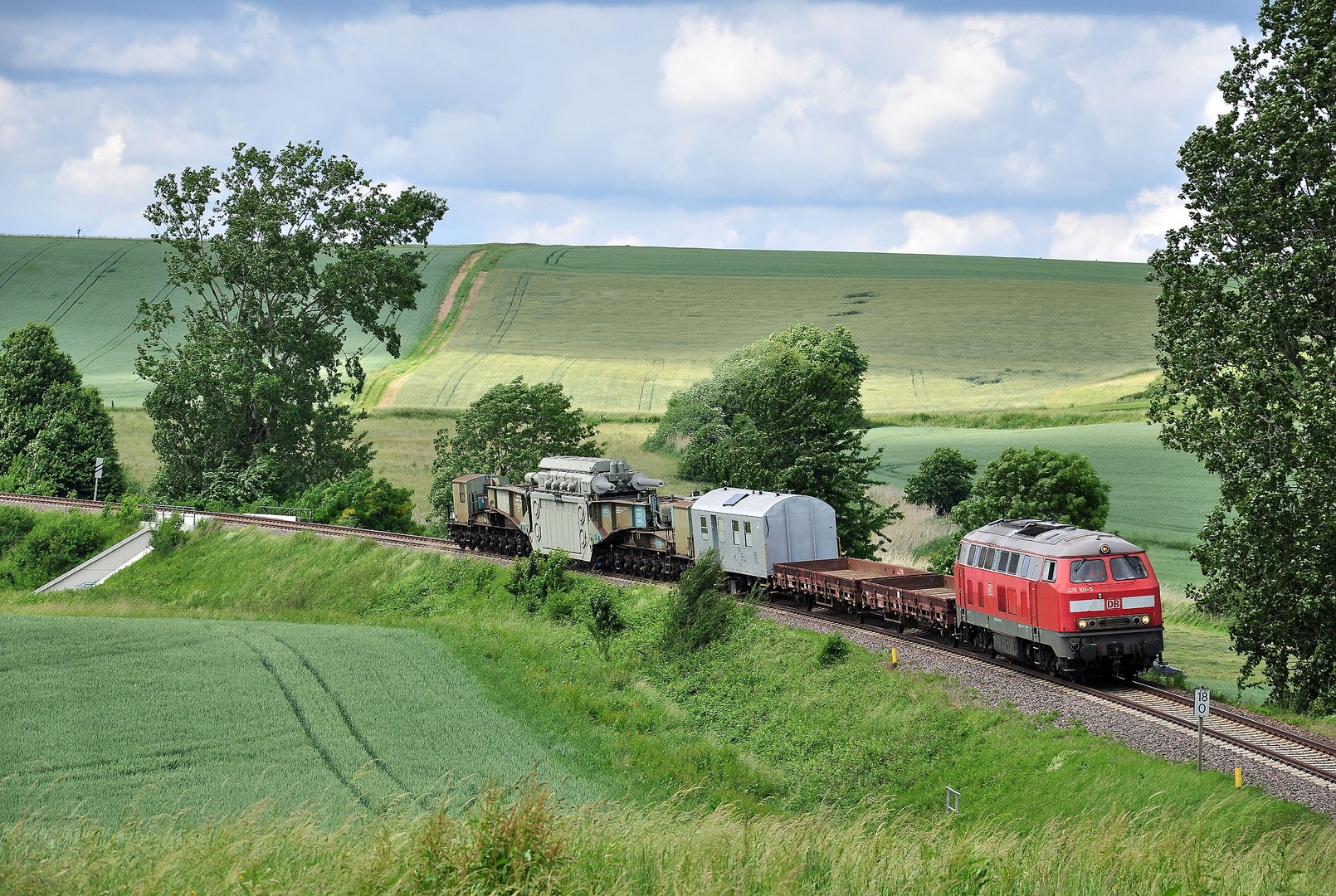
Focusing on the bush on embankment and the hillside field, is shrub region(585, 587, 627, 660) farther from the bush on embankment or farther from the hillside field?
the hillside field

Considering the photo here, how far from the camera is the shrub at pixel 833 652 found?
2850 cm

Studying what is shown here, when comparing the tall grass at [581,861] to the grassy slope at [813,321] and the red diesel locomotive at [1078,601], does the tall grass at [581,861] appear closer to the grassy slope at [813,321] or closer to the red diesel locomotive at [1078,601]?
the red diesel locomotive at [1078,601]

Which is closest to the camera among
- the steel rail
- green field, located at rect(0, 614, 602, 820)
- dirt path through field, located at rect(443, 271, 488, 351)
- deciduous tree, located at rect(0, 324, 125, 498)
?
green field, located at rect(0, 614, 602, 820)

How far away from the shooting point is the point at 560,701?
27.7 meters

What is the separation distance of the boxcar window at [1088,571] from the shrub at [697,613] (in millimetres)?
11669

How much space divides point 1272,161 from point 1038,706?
13924 millimetres

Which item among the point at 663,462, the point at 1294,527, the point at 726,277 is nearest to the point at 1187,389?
the point at 1294,527

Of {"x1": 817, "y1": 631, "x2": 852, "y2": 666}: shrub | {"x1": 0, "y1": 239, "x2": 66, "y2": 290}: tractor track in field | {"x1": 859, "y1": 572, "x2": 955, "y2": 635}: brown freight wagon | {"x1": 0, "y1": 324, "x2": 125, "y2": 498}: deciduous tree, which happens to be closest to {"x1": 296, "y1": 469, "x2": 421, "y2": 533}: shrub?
{"x1": 0, "y1": 324, "x2": 125, "y2": 498}: deciduous tree

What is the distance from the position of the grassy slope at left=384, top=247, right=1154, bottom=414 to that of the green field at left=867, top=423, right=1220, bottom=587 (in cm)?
965

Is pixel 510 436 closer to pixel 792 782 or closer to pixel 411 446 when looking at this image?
pixel 411 446

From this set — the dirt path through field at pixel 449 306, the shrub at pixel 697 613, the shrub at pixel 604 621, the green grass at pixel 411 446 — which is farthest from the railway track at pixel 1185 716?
the dirt path through field at pixel 449 306

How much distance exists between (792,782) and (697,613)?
10.4 m

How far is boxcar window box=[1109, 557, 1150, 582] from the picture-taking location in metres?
24.0

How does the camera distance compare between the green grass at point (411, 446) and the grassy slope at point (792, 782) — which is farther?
the green grass at point (411, 446)
